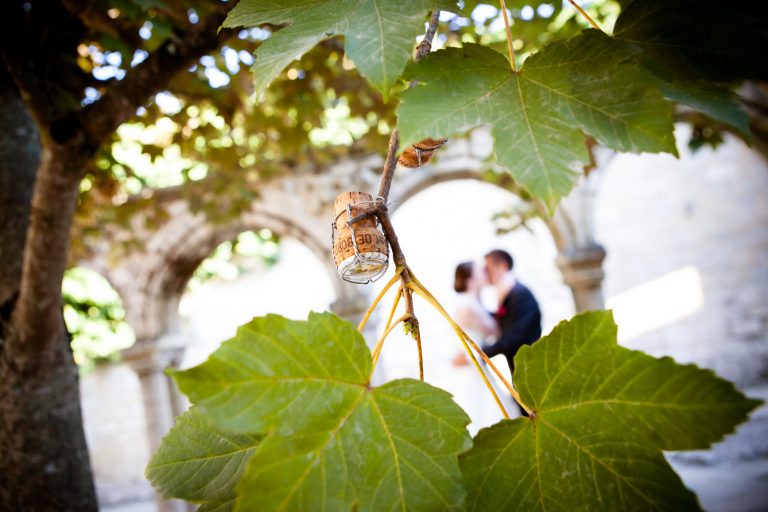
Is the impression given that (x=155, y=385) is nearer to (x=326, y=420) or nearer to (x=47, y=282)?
(x=47, y=282)

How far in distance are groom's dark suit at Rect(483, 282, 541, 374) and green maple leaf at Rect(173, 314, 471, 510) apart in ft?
3.42

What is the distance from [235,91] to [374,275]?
2362 millimetres

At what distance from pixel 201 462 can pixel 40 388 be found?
1.41m

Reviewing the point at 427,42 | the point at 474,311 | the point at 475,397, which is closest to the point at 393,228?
the point at 427,42

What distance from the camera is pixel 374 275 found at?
67 cm

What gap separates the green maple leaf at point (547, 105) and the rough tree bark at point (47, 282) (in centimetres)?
127

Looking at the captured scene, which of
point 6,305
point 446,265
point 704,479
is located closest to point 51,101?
point 6,305

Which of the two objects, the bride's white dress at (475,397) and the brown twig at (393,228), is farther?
the bride's white dress at (475,397)

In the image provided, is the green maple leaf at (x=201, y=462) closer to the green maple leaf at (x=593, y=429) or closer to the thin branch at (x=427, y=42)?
the green maple leaf at (x=593, y=429)

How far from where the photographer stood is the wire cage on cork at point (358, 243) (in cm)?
60

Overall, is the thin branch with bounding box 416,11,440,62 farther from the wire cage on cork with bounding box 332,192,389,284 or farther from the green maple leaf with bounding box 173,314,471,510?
the green maple leaf with bounding box 173,314,471,510

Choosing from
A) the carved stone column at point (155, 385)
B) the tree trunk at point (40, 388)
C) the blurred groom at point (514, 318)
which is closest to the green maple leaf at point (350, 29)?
the blurred groom at point (514, 318)

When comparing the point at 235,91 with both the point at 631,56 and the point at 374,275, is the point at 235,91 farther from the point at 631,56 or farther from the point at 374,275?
the point at 631,56

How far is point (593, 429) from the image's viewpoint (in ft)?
1.51
